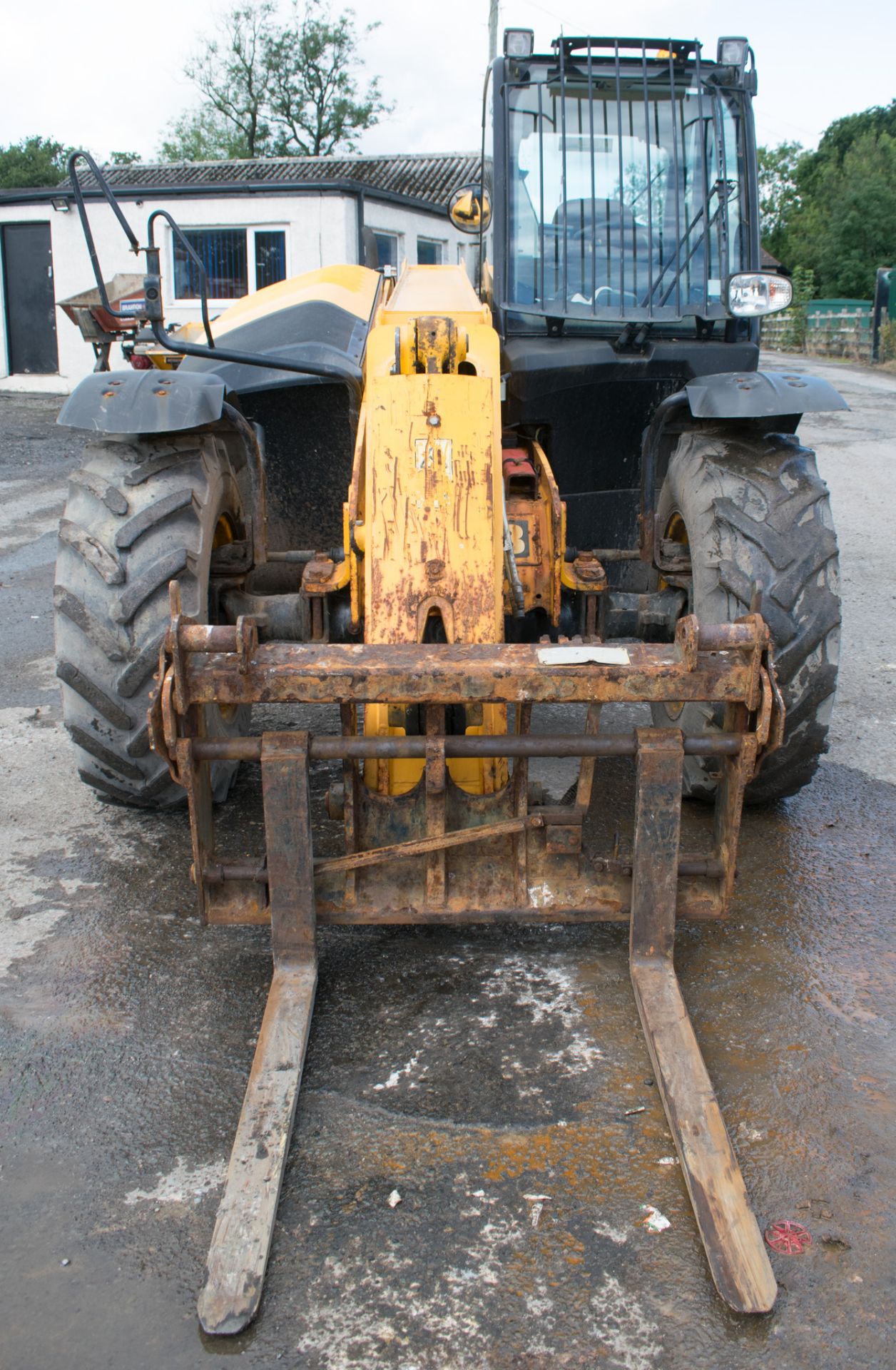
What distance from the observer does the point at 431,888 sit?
3309 mm

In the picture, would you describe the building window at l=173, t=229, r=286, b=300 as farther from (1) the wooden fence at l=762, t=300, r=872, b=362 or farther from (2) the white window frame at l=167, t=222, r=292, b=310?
(1) the wooden fence at l=762, t=300, r=872, b=362

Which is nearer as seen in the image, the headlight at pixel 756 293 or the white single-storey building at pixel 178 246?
the headlight at pixel 756 293

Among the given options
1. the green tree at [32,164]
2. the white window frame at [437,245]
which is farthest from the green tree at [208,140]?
the white window frame at [437,245]

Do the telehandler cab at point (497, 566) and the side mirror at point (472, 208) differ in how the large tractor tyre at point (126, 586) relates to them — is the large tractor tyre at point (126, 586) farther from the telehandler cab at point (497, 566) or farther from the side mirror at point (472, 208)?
the side mirror at point (472, 208)

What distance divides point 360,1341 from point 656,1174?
76 centimetres

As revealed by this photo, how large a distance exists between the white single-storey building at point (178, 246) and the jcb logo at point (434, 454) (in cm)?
1834

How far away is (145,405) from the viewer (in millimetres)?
Result: 4008

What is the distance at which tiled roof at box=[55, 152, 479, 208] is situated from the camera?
96.7 feet

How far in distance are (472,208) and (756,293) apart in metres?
1.28

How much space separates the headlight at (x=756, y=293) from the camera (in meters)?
4.38

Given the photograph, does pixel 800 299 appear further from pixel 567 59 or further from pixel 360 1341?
pixel 360 1341

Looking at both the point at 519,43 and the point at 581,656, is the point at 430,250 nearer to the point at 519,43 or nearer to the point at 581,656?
the point at 519,43

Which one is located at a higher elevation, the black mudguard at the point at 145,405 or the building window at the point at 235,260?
the building window at the point at 235,260

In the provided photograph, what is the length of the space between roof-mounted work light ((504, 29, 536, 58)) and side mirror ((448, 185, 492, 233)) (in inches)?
21.0
